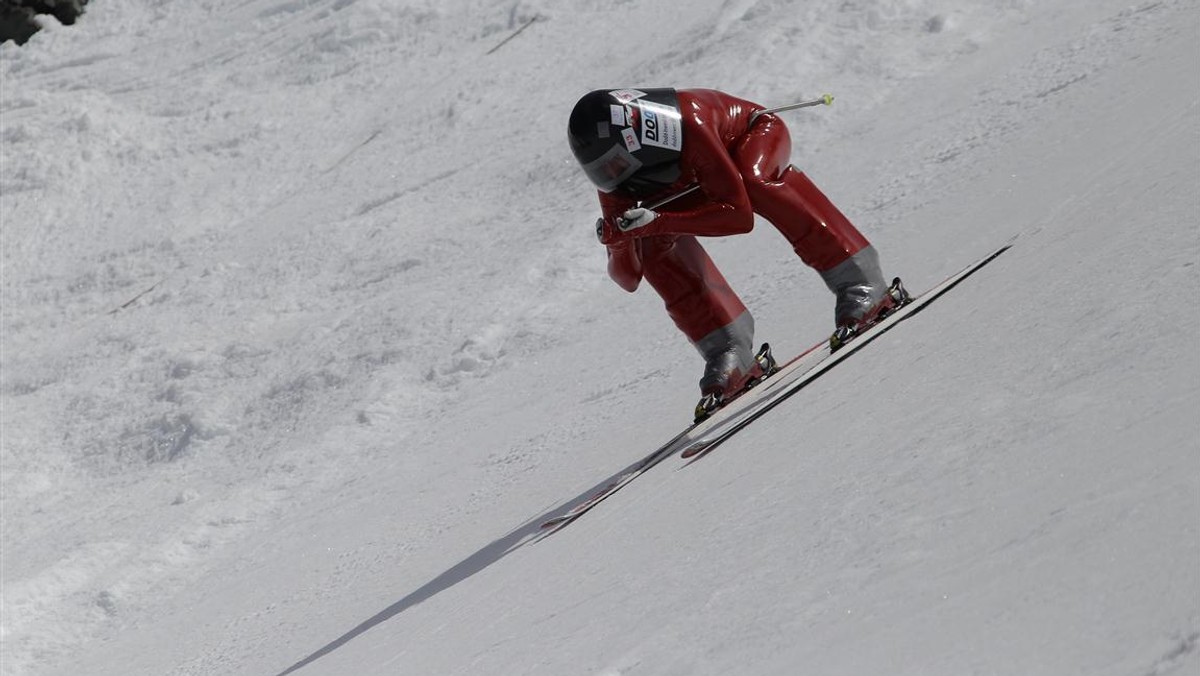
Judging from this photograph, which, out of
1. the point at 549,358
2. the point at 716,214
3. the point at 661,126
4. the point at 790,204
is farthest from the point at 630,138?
the point at 549,358

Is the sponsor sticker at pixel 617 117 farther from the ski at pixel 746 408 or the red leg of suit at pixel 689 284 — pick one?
the ski at pixel 746 408

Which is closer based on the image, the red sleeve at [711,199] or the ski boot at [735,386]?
the red sleeve at [711,199]

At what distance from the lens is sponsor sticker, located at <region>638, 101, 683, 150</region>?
588 centimetres

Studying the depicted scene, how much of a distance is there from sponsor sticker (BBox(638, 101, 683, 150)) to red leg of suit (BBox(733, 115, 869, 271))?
0.33m

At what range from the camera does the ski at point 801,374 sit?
5398mm

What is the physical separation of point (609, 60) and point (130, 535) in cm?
594

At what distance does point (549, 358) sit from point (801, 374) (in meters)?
3.24

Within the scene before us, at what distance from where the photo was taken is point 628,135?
5.87m

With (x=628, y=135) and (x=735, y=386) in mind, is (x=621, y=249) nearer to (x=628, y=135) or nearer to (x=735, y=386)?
(x=628, y=135)

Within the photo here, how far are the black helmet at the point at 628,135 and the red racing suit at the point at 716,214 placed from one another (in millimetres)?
69

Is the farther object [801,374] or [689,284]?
[689,284]

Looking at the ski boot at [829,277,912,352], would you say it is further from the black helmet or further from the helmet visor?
the helmet visor

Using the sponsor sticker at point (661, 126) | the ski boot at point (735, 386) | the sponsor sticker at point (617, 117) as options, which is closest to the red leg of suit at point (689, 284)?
the ski boot at point (735, 386)

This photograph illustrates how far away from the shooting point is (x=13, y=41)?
16.3m
